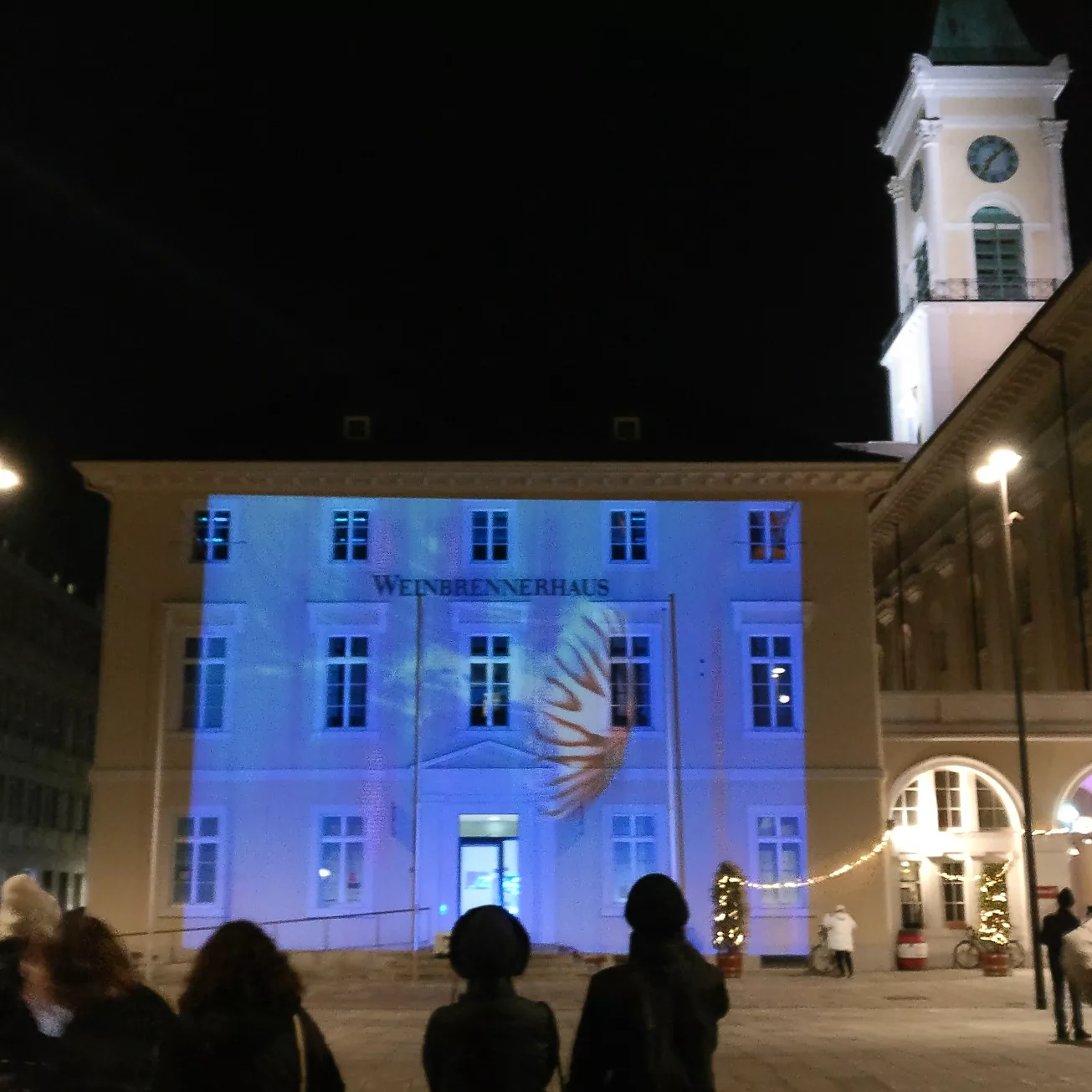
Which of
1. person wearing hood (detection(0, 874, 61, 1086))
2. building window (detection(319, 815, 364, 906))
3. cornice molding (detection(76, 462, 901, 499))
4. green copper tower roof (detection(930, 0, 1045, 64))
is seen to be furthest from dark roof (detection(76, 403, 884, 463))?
green copper tower roof (detection(930, 0, 1045, 64))

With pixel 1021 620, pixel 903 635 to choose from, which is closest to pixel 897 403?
pixel 903 635

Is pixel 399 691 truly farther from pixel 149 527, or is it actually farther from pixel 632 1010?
pixel 632 1010

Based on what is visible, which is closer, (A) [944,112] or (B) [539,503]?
(B) [539,503]

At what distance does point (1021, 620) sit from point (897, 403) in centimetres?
2151

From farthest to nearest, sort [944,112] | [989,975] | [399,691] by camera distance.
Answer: [944,112] < [399,691] < [989,975]

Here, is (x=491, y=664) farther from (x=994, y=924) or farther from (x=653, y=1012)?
(x=653, y=1012)

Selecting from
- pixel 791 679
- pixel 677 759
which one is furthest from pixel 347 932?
pixel 791 679

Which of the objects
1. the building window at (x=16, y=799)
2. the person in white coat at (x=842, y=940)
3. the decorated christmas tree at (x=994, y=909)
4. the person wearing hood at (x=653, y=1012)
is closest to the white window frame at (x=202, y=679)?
the person in white coat at (x=842, y=940)

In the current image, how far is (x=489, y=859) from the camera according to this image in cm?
3369

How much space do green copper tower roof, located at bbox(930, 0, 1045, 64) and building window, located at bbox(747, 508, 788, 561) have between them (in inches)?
1432

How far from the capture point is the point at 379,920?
108ft

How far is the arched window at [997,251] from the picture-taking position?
62.6 meters

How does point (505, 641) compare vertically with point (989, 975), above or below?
above

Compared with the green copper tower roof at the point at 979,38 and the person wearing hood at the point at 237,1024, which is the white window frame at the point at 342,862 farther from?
the green copper tower roof at the point at 979,38
